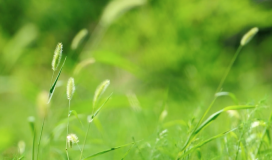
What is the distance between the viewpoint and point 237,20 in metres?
3.18

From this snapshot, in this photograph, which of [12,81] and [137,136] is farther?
[12,81]

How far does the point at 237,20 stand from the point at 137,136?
2246 mm

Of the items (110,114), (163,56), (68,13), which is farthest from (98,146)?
(68,13)

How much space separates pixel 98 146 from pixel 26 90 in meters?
0.39

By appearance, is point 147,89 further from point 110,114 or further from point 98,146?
point 98,146

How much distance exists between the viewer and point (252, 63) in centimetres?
352

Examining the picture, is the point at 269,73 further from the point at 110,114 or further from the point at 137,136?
the point at 137,136

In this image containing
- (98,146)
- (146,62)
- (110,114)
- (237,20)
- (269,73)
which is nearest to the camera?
(98,146)

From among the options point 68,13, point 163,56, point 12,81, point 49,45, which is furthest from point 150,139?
point 49,45

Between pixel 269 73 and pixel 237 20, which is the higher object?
pixel 237 20

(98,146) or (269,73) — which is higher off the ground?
(98,146)

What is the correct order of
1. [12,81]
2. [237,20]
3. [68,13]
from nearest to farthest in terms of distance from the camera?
1. [12,81]
2. [237,20]
3. [68,13]

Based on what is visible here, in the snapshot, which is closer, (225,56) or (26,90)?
(26,90)

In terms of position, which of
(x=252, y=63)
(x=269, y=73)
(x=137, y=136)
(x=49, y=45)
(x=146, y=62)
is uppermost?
(x=49, y=45)
